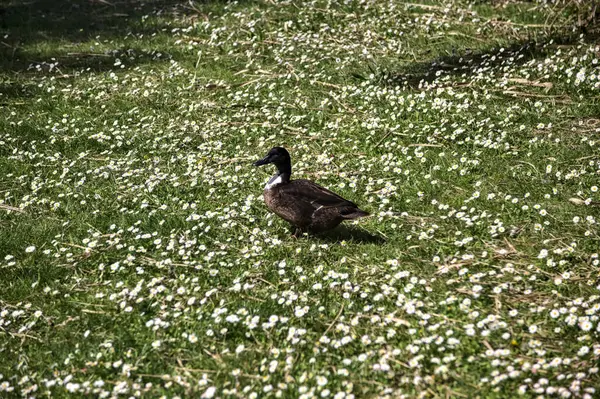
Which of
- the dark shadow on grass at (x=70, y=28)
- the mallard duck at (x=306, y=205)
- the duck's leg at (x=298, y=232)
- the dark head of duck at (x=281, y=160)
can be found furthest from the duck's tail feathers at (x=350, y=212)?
the dark shadow on grass at (x=70, y=28)

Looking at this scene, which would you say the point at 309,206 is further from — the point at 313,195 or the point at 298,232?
the point at 298,232

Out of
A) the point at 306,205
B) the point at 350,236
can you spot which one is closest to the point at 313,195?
the point at 306,205

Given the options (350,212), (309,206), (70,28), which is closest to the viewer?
(350,212)

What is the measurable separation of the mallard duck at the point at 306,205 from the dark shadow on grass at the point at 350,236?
23cm

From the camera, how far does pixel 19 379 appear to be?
19.1 feet

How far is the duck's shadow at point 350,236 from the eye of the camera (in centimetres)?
728

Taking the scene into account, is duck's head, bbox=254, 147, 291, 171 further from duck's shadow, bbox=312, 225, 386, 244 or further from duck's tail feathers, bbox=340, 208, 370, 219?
duck's tail feathers, bbox=340, 208, 370, 219

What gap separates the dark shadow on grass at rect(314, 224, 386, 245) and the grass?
31mm

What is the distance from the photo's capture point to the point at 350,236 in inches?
291

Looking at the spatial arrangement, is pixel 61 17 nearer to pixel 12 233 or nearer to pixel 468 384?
pixel 12 233

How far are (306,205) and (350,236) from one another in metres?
0.61

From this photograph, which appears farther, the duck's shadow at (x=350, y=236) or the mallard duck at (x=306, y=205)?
the duck's shadow at (x=350, y=236)

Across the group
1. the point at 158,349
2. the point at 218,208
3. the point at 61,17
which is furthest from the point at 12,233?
the point at 61,17

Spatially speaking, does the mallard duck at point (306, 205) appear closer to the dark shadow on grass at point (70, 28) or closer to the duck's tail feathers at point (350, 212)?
the duck's tail feathers at point (350, 212)
